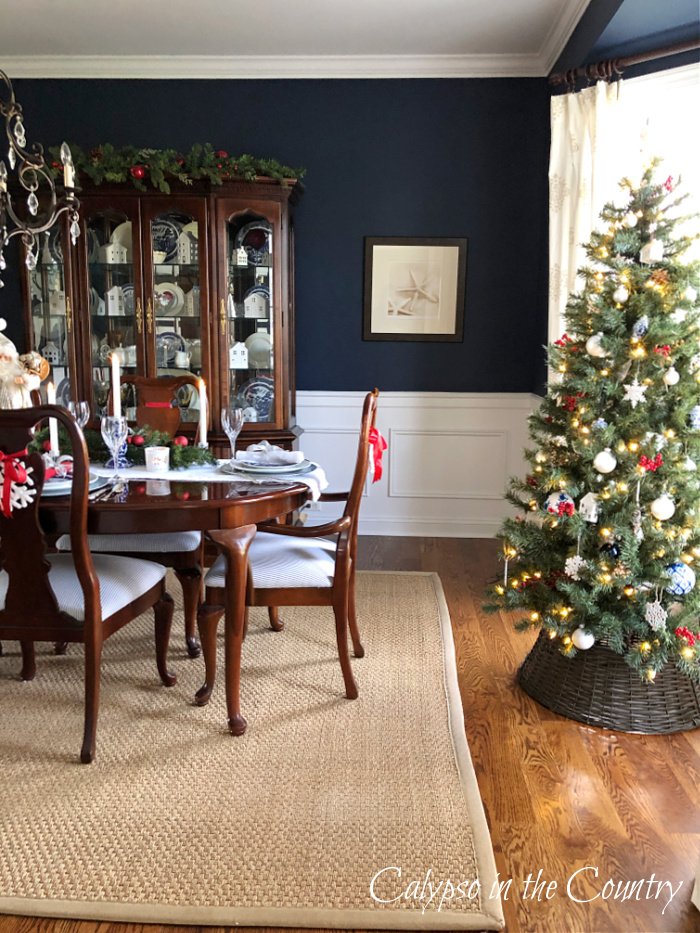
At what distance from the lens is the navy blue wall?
14.3 feet

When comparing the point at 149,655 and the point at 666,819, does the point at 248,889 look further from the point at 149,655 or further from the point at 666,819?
the point at 149,655

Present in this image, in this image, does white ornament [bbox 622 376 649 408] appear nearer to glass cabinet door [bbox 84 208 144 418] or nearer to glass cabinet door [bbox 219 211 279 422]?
glass cabinet door [bbox 219 211 279 422]

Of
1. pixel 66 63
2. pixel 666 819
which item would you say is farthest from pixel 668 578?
pixel 66 63

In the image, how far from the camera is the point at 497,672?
2.79m

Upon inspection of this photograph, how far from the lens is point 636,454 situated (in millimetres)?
2301

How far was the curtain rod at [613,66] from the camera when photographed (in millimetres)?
3010

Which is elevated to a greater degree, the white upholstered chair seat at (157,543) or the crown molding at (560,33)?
the crown molding at (560,33)

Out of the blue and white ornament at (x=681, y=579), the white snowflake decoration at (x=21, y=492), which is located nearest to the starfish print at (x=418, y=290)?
the blue and white ornament at (x=681, y=579)

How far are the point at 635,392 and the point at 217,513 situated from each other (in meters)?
1.30

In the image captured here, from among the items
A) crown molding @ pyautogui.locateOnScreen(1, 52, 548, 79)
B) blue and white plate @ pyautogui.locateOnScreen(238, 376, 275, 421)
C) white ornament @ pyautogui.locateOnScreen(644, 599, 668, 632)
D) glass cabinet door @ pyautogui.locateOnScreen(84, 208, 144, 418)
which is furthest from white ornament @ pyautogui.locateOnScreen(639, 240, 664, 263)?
glass cabinet door @ pyautogui.locateOnScreen(84, 208, 144, 418)

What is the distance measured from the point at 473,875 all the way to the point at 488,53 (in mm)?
4059

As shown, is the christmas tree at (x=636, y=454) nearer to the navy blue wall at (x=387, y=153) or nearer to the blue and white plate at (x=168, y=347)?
the navy blue wall at (x=387, y=153)

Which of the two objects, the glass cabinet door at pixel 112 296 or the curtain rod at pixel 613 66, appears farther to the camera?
the glass cabinet door at pixel 112 296

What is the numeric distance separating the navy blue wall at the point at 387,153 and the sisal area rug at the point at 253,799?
2385 mm
